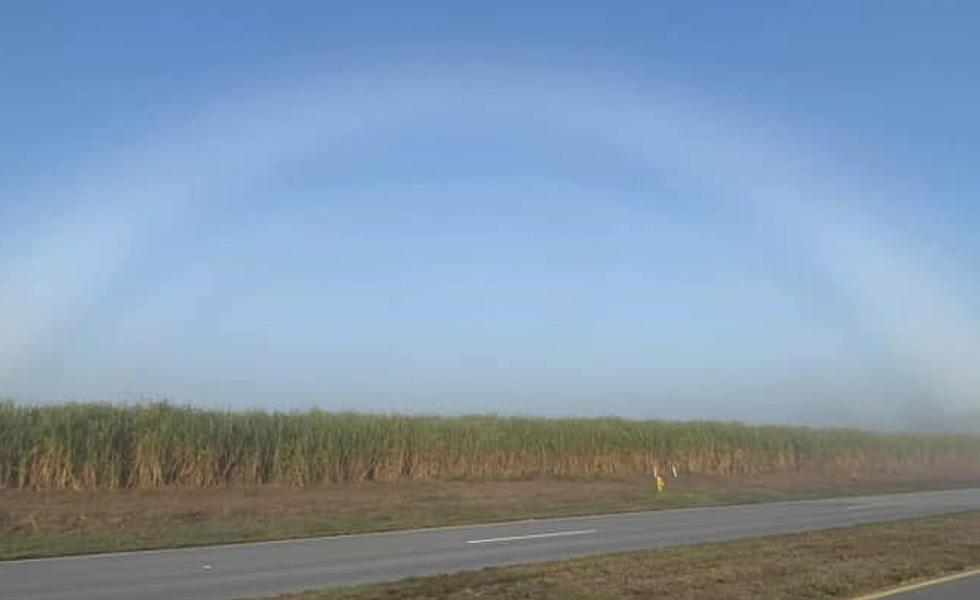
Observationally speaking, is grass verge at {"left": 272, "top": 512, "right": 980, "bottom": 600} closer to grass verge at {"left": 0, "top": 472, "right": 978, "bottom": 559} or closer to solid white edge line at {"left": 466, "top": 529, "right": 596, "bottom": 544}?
solid white edge line at {"left": 466, "top": 529, "right": 596, "bottom": 544}

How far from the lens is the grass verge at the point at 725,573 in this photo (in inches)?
535

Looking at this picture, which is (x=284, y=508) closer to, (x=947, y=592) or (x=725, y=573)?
(x=725, y=573)

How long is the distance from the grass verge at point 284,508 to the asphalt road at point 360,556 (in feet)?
6.11

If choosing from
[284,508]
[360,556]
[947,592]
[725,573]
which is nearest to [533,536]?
[360,556]

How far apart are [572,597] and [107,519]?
1593cm

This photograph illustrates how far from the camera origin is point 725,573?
15648mm

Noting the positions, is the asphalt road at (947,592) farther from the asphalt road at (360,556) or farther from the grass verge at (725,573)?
the asphalt road at (360,556)

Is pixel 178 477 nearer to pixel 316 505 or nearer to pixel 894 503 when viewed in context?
pixel 316 505

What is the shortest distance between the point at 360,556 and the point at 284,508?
10561 mm

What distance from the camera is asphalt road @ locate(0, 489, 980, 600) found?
1488 centimetres

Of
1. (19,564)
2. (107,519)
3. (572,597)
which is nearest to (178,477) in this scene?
(107,519)

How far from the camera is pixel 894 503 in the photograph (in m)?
36.7

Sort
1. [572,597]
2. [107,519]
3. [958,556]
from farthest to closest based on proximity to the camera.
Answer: [107,519], [958,556], [572,597]

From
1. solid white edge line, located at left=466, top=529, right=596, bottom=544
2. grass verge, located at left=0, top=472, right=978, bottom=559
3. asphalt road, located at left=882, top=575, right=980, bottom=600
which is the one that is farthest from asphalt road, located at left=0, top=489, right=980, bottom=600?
asphalt road, located at left=882, top=575, right=980, bottom=600
